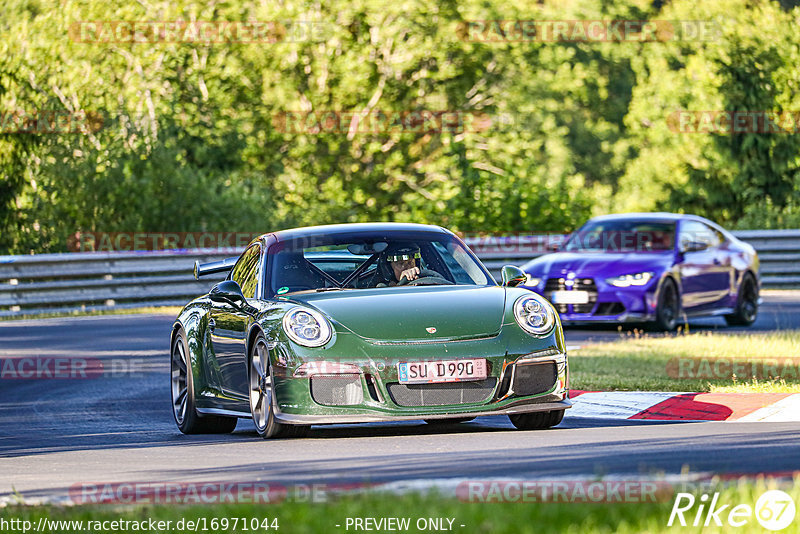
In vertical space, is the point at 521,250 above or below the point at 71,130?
below

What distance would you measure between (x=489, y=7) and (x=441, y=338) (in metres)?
36.5

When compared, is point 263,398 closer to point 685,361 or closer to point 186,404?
point 186,404

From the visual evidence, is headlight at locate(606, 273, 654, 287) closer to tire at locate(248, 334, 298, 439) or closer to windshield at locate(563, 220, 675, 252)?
windshield at locate(563, 220, 675, 252)

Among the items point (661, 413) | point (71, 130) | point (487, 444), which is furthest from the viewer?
point (71, 130)

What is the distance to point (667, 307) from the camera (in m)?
18.2

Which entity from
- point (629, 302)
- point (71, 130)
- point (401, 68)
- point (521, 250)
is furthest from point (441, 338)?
point (401, 68)

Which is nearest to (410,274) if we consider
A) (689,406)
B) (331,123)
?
(689,406)

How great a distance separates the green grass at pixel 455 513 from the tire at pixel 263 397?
2858 mm

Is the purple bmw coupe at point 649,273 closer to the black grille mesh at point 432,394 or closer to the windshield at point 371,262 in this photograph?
the windshield at point 371,262

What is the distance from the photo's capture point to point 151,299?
24.7 metres

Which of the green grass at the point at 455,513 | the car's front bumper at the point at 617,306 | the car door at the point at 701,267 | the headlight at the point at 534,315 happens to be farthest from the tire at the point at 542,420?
the car door at the point at 701,267

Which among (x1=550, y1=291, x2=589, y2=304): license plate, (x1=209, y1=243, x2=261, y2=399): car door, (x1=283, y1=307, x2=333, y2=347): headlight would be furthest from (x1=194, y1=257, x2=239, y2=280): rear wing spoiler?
(x1=550, y1=291, x2=589, y2=304): license plate

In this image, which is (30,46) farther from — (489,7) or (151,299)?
(489,7)

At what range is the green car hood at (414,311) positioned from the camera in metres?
8.95
